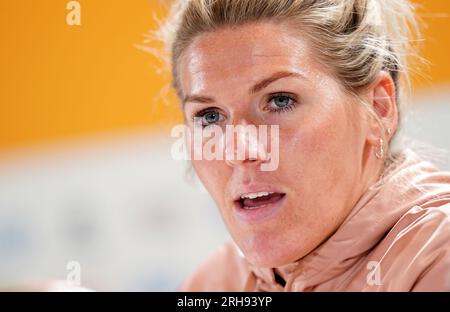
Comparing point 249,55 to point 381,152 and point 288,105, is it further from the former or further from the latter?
point 381,152

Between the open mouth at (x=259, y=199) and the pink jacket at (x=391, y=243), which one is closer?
the pink jacket at (x=391, y=243)

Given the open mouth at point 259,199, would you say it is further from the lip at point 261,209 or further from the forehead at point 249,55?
the forehead at point 249,55

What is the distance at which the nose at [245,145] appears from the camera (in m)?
1.24

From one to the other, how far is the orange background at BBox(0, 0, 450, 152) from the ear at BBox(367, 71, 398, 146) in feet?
3.37

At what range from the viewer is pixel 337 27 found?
1338 mm

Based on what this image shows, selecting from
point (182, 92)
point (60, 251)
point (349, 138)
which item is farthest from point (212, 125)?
point (60, 251)

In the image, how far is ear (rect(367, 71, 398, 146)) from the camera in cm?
134

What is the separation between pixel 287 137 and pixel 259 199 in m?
0.13

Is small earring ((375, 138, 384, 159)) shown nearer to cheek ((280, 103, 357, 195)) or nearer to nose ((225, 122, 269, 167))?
cheek ((280, 103, 357, 195))

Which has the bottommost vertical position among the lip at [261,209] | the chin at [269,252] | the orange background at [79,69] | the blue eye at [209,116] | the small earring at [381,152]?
the chin at [269,252]

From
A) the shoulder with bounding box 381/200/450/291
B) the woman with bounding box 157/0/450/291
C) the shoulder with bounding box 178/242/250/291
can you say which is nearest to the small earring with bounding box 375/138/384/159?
the woman with bounding box 157/0/450/291

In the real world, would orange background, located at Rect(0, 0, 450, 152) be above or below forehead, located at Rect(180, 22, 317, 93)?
above

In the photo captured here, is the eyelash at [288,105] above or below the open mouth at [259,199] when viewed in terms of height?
above

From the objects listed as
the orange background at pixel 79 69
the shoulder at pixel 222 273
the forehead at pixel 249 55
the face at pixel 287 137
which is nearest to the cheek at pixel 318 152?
the face at pixel 287 137
